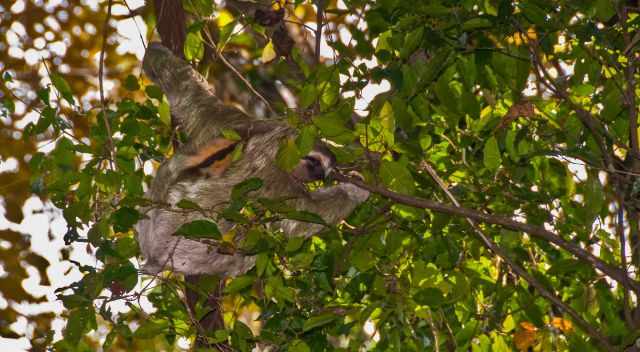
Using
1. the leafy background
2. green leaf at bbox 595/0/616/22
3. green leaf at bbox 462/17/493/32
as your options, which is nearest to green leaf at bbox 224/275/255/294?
the leafy background

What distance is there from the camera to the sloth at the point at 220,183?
458cm

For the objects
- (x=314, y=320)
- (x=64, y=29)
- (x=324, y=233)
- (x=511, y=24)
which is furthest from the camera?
(x=64, y=29)

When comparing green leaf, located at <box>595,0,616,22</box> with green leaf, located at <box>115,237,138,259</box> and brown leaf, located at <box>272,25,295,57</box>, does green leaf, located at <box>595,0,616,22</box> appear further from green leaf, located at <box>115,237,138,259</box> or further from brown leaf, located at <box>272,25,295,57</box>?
green leaf, located at <box>115,237,138,259</box>

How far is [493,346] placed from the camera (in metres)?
4.43

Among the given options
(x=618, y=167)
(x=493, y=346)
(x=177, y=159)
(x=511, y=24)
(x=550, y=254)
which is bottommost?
(x=493, y=346)

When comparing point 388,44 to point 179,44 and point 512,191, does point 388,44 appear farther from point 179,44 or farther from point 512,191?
point 179,44

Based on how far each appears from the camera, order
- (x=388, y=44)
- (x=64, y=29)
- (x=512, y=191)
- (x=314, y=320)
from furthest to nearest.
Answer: (x=64, y=29) < (x=512, y=191) < (x=388, y=44) < (x=314, y=320)

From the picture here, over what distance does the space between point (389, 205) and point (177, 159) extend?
1.44m

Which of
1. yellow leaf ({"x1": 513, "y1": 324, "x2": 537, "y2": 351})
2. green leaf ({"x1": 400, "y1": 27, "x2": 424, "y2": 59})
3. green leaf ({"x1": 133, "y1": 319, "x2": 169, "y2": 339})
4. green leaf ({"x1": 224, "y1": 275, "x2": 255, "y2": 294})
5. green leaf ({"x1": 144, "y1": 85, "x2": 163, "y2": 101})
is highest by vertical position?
green leaf ({"x1": 144, "y1": 85, "x2": 163, "y2": 101})

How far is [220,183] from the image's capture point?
4.66 metres

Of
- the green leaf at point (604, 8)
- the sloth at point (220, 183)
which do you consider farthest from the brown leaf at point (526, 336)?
the green leaf at point (604, 8)

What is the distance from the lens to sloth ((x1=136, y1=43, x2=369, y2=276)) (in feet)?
15.0

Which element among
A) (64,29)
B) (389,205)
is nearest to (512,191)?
(389,205)

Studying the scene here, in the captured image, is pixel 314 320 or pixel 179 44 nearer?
pixel 314 320
